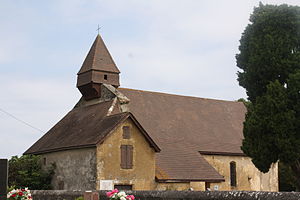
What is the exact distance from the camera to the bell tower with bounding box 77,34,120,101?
32.5m

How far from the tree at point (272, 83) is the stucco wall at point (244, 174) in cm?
966

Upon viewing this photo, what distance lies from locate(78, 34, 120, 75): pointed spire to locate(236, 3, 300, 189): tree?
11.0 meters

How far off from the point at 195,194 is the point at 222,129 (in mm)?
27019

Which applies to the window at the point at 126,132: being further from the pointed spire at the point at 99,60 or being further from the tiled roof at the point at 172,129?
the pointed spire at the point at 99,60

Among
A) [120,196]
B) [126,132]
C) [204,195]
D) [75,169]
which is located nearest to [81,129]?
[75,169]

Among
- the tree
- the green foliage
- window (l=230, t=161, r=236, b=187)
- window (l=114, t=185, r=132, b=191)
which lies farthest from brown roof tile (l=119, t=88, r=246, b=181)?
the green foliage

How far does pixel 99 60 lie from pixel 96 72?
1.17 m

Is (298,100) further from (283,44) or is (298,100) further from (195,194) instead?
(195,194)

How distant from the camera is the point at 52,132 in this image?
33.2m

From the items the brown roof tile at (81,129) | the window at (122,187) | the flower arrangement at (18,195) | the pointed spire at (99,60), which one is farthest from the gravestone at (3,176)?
the pointed spire at (99,60)

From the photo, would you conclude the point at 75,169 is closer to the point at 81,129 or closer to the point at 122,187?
the point at 81,129

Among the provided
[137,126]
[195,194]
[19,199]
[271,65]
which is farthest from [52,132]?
[195,194]

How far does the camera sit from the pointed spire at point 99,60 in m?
32.8

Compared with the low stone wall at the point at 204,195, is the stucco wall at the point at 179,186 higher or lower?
lower
